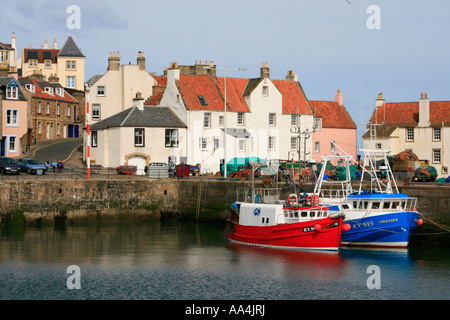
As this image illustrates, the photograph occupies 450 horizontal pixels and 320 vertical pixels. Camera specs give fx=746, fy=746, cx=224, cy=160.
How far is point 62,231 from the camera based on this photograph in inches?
2109

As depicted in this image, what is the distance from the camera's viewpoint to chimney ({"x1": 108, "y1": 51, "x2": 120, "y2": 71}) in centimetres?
7925

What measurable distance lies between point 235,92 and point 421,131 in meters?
19.9

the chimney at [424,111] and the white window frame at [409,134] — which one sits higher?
the chimney at [424,111]

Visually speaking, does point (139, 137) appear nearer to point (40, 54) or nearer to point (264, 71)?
point (264, 71)

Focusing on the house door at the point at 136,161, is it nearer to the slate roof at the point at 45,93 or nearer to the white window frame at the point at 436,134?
the white window frame at the point at 436,134

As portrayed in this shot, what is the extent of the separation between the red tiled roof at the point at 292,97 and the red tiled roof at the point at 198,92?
24.6ft

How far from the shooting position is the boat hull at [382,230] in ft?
150

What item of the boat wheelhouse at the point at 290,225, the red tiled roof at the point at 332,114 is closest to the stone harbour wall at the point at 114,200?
the boat wheelhouse at the point at 290,225

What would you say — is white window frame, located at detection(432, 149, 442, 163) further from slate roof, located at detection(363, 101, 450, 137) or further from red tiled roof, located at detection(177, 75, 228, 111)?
red tiled roof, located at detection(177, 75, 228, 111)

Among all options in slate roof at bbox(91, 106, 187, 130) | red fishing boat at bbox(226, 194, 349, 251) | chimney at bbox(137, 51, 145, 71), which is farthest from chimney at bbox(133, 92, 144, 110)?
red fishing boat at bbox(226, 194, 349, 251)

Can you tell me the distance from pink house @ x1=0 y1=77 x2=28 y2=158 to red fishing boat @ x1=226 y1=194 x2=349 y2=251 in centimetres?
3619

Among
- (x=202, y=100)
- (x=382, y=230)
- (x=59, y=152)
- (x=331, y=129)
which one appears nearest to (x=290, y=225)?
(x=382, y=230)
